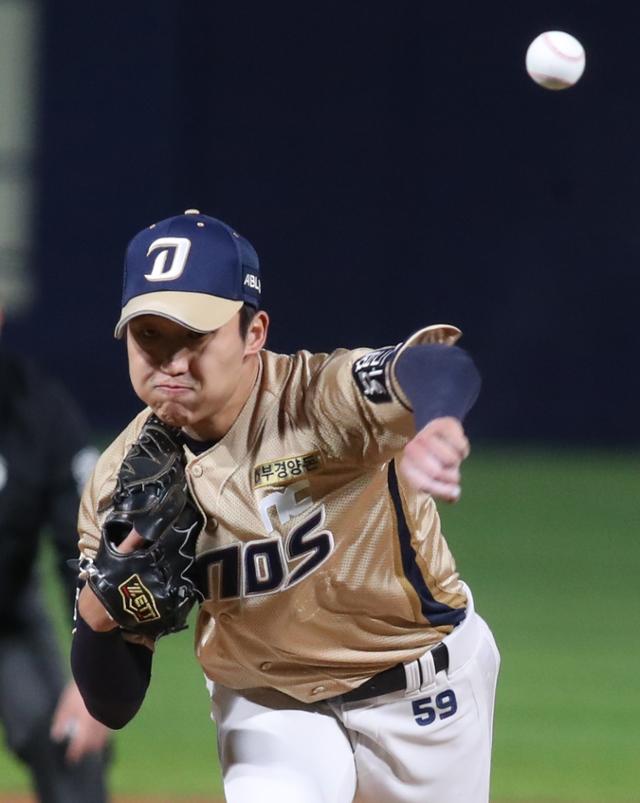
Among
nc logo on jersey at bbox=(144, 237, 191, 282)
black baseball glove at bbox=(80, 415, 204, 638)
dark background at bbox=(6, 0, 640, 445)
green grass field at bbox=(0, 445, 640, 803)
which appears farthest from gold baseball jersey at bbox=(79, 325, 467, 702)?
dark background at bbox=(6, 0, 640, 445)

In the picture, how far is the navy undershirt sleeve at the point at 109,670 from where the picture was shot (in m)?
3.66

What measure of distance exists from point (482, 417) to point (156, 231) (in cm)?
1036

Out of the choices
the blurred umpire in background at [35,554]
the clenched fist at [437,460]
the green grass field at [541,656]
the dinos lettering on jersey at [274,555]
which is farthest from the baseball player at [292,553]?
the green grass field at [541,656]

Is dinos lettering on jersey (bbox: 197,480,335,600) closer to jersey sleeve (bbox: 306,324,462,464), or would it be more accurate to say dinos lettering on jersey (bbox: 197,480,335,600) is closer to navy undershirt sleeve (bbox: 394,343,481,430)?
jersey sleeve (bbox: 306,324,462,464)

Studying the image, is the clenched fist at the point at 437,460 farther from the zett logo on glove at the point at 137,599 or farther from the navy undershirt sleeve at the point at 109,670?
the navy undershirt sleeve at the point at 109,670

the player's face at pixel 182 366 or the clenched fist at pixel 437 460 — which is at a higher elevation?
the clenched fist at pixel 437 460

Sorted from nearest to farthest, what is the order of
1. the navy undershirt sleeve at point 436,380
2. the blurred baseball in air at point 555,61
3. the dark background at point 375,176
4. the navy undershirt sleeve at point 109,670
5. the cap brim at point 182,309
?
the navy undershirt sleeve at point 436,380
the cap brim at point 182,309
the navy undershirt sleeve at point 109,670
the blurred baseball in air at point 555,61
the dark background at point 375,176

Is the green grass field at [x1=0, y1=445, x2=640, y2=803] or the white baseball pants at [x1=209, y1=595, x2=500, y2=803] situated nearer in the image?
the white baseball pants at [x1=209, y1=595, x2=500, y2=803]

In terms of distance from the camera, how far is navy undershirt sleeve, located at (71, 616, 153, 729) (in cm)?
366

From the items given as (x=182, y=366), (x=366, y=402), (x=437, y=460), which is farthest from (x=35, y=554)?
(x=437, y=460)

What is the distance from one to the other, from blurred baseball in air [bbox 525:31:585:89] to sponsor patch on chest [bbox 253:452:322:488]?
1524 millimetres

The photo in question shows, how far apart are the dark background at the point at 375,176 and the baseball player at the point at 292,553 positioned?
9.52 meters

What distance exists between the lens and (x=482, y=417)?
13.8 metres

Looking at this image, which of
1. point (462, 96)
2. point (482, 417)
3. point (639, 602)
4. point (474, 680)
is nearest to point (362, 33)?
point (462, 96)
